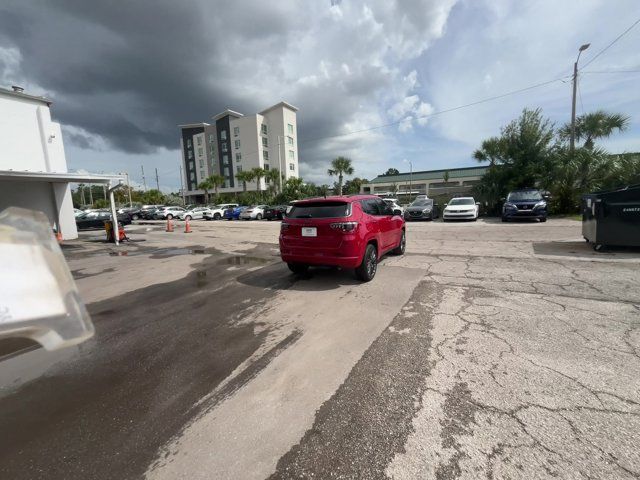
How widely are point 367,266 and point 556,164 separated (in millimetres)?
19871

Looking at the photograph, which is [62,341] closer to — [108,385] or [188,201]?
[108,385]

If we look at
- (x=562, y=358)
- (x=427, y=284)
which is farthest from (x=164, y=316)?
(x=562, y=358)

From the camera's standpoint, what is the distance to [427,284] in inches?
219

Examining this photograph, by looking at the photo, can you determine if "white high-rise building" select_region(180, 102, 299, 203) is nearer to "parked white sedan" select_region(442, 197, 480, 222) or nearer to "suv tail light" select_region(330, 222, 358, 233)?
"parked white sedan" select_region(442, 197, 480, 222)

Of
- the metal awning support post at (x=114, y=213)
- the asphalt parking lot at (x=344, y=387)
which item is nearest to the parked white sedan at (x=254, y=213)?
the metal awning support post at (x=114, y=213)

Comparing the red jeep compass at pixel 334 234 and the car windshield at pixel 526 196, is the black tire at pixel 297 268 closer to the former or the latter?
the red jeep compass at pixel 334 234

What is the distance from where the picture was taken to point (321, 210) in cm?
560

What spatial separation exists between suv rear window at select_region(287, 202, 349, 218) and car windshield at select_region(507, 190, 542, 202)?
1507 centimetres

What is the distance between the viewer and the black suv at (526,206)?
1525 cm

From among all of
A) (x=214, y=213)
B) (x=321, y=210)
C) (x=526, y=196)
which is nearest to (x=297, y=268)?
(x=321, y=210)

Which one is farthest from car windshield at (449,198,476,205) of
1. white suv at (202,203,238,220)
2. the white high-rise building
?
the white high-rise building

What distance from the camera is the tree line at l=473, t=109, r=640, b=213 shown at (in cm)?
1644

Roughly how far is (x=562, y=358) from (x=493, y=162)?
78.9 ft

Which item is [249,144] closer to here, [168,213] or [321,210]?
[168,213]
